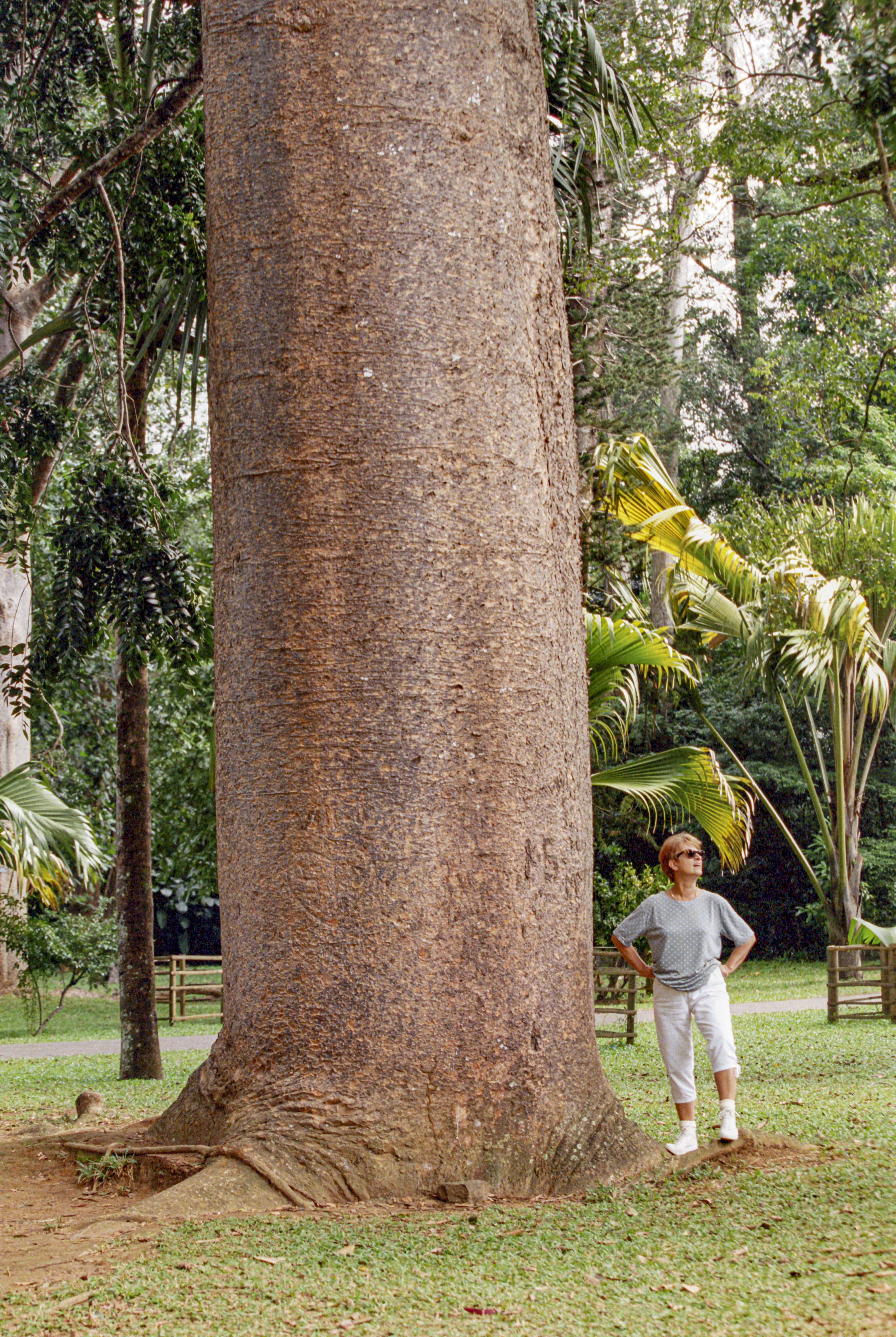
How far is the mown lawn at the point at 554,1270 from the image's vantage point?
10.2 feet

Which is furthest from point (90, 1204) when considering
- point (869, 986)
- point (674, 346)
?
point (674, 346)

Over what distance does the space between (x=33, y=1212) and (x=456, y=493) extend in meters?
2.86

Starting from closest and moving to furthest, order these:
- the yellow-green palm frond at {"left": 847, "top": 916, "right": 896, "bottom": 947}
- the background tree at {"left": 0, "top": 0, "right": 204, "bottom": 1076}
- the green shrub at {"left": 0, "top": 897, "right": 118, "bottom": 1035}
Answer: the background tree at {"left": 0, "top": 0, "right": 204, "bottom": 1076} < the green shrub at {"left": 0, "top": 897, "right": 118, "bottom": 1035} < the yellow-green palm frond at {"left": 847, "top": 916, "right": 896, "bottom": 947}

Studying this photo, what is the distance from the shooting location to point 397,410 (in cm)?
453

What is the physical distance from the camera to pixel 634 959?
5.64 m

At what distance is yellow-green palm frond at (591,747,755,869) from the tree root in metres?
5.54

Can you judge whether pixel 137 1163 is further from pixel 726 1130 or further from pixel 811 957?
pixel 811 957

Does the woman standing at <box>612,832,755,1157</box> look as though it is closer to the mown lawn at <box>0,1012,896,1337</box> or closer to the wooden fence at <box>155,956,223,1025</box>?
the mown lawn at <box>0,1012,896,1337</box>

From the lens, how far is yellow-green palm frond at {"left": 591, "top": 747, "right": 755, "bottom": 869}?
9.98 meters

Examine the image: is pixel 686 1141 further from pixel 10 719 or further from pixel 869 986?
pixel 10 719

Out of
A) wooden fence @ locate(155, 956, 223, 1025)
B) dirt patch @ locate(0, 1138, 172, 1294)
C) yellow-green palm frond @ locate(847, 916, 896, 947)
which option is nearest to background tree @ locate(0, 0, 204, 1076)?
dirt patch @ locate(0, 1138, 172, 1294)

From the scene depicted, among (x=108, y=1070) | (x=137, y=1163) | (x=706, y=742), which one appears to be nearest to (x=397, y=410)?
(x=137, y=1163)

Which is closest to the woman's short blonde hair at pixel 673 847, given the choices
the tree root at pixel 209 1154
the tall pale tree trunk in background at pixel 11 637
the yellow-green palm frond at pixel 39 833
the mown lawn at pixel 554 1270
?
the mown lawn at pixel 554 1270

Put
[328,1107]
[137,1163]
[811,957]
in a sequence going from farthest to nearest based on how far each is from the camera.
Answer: [811,957], [137,1163], [328,1107]
